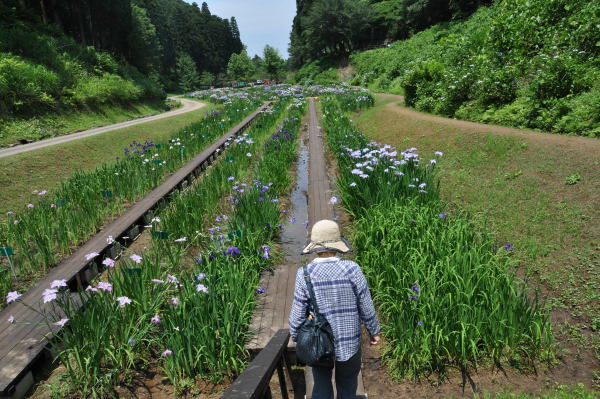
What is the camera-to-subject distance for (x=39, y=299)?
12.5 ft

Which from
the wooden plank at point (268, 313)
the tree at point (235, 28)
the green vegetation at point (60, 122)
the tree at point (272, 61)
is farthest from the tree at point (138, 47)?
the tree at point (235, 28)

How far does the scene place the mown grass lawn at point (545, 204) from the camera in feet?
11.0

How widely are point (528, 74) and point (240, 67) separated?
67.9 m

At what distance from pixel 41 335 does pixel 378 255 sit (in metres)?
3.29

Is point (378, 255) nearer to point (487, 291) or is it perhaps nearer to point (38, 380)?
point (487, 291)

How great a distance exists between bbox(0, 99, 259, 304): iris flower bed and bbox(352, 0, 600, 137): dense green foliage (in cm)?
820

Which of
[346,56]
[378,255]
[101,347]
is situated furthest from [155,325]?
[346,56]

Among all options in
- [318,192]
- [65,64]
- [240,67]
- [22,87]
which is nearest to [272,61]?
[240,67]

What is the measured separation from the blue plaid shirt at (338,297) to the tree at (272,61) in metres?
66.2

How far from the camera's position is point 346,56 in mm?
54656

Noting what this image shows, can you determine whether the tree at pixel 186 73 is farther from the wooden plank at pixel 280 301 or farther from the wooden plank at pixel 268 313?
the wooden plank at pixel 268 313

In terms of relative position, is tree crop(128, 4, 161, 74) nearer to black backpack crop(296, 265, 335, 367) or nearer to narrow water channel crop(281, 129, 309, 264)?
narrow water channel crop(281, 129, 309, 264)

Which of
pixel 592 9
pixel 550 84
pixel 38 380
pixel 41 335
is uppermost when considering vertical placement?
pixel 592 9

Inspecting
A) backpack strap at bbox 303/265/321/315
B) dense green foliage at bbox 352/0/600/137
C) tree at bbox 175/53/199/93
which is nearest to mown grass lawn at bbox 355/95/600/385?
dense green foliage at bbox 352/0/600/137
